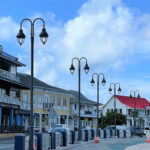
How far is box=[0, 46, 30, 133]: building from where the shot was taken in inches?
1841

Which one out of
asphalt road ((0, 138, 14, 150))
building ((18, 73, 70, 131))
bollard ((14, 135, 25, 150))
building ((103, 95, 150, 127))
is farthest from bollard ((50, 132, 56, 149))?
building ((103, 95, 150, 127))

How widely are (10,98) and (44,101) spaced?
17.5 metres

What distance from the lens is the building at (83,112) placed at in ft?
249

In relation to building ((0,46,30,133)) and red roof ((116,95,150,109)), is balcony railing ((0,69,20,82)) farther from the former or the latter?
red roof ((116,95,150,109))

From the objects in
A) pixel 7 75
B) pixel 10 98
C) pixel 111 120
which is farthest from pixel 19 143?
pixel 111 120

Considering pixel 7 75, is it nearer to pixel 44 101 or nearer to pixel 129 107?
pixel 44 101

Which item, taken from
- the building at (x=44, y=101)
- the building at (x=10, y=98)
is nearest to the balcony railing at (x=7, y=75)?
the building at (x=10, y=98)

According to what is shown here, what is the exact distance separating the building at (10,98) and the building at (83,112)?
21671mm

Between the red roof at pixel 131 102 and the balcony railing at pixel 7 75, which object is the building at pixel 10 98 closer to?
the balcony railing at pixel 7 75

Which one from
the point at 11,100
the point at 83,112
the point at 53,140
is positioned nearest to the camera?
the point at 53,140

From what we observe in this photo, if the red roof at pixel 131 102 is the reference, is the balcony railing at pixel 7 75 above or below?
above

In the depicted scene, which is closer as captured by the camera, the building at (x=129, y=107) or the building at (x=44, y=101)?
the building at (x=44, y=101)

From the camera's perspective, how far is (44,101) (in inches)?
2571

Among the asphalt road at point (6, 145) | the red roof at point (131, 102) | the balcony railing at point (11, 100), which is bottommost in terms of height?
the asphalt road at point (6, 145)
